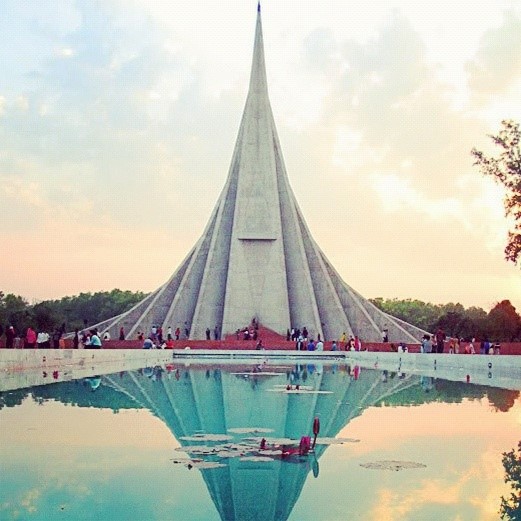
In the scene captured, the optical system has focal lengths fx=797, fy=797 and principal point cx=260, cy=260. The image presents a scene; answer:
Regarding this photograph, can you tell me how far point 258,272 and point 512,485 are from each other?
86.9ft

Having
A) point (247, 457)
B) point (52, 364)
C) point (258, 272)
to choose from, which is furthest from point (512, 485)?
point (258, 272)

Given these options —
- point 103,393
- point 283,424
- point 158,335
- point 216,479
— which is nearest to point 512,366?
point 103,393

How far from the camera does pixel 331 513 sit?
3.23m

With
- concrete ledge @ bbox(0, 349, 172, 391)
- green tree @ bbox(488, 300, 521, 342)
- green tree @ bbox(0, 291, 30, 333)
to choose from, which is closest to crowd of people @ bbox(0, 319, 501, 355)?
concrete ledge @ bbox(0, 349, 172, 391)

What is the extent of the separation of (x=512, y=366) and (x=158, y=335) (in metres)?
14.5

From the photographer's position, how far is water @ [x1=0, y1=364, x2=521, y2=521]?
329 cm

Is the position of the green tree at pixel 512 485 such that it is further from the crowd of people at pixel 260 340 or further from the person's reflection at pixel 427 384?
the crowd of people at pixel 260 340

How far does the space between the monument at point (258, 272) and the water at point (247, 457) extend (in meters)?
19.8

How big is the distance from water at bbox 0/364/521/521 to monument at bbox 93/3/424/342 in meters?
19.8

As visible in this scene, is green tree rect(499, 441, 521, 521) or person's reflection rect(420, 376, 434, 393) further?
person's reflection rect(420, 376, 434, 393)

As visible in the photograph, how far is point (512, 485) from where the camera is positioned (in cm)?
376

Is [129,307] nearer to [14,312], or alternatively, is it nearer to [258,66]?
[14,312]

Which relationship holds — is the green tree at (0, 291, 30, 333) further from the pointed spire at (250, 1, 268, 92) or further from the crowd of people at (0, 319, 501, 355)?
the pointed spire at (250, 1, 268, 92)

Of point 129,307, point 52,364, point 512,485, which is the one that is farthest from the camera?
point 129,307
